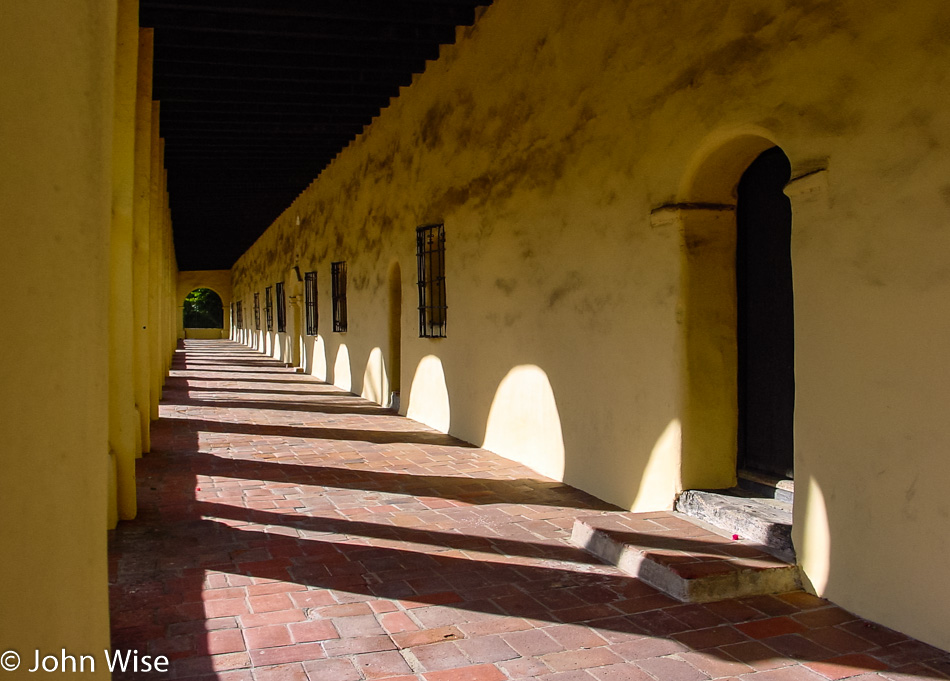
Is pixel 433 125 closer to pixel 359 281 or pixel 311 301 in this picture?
pixel 359 281

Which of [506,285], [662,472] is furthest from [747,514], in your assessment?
[506,285]

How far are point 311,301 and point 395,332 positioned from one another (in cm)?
621

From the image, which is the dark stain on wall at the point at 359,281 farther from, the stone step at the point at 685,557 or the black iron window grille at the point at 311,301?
the stone step at the point at 685,557

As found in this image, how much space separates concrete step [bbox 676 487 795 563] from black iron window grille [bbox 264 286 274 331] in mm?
20946

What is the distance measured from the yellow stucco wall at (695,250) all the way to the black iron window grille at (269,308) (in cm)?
1644

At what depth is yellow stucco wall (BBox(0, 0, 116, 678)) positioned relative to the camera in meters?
1.33

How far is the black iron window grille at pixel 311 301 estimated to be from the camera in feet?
54.6

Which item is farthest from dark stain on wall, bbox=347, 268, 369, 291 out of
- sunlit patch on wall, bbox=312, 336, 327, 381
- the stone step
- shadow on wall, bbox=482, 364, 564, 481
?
the stone step

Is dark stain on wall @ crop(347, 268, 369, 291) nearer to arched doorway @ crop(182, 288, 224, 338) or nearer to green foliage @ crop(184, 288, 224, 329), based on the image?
arched doorway @ crop(182, 288, 224, 338)

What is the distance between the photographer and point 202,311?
59.7 m

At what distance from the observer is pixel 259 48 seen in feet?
26.3

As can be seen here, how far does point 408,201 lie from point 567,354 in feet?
15.1

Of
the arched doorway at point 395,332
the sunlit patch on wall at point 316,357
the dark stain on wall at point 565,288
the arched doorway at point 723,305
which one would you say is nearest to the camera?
the arched doorway at point 723,305

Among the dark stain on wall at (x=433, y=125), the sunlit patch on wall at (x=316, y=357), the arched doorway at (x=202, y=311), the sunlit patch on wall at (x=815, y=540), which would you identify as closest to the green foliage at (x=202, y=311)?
the arched doorway at (x=202, y=311)
